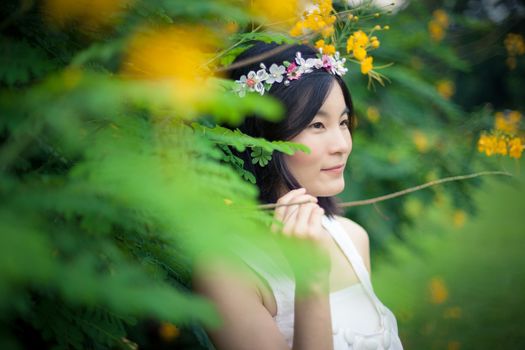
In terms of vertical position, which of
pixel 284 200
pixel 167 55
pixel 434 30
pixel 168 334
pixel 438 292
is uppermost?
pixel 434 30

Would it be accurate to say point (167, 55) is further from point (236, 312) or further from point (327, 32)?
point (236, 312)

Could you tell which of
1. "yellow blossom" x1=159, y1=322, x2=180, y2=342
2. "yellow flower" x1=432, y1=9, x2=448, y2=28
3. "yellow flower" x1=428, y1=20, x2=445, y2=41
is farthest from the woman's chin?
"yellow flower" x1=432, y1=9, x2=448, y2=28

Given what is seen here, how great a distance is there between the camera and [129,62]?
1.68 m

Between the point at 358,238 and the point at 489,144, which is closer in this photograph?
the point at 489,144

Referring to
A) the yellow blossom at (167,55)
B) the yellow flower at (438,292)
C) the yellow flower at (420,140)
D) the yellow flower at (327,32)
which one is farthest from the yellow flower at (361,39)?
the yellow flower at (438,292)

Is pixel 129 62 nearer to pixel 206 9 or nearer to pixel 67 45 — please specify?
pixel 67 45

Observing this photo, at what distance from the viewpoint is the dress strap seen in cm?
225

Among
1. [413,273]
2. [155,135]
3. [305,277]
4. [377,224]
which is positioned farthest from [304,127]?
[413,273]

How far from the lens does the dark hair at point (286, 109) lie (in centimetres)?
210

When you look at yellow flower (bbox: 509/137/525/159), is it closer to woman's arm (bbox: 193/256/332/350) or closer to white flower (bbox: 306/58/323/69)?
white flower (bbox: 306/58/323/69)

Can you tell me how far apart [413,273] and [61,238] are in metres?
7.85

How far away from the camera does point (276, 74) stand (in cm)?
220

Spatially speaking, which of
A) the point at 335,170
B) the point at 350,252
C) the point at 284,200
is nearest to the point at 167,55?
the point at 284,200

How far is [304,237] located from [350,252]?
89cm
